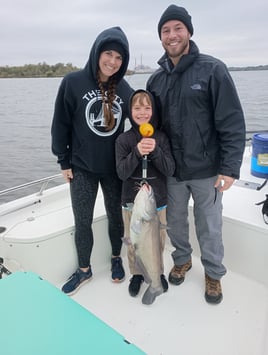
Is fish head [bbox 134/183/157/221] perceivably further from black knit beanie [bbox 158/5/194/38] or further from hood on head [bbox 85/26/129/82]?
black knit beanie [bbox 158/5/194/38]

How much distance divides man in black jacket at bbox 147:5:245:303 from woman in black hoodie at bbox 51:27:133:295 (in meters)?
0.28

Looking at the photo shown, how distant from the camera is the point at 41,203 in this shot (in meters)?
3.24

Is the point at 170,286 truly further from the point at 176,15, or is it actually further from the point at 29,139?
the point at 29,139

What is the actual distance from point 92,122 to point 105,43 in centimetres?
54

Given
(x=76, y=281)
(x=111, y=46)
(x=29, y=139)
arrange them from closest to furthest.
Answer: (x=111, y=46), (x=76, y=281), (x=29, y=139)

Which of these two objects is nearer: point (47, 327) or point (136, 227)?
point (47, 327)

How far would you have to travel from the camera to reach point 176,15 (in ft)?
6.76

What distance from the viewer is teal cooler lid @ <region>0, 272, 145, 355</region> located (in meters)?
1.15

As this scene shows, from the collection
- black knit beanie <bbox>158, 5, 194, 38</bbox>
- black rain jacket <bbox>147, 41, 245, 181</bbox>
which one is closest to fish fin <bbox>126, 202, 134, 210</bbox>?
black rain jacket <bbox>147, 41, 245, 181</bbox>

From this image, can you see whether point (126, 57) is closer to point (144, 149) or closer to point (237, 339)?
point (144, 149)

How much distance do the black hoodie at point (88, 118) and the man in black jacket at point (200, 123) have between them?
29 centimetres

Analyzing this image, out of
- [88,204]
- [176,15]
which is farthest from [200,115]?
[88,204]

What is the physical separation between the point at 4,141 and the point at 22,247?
30.4 ft

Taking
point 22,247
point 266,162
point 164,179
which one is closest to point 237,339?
point 164,179
